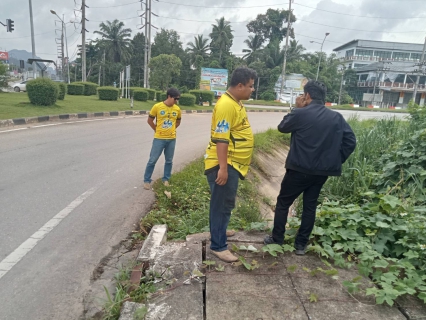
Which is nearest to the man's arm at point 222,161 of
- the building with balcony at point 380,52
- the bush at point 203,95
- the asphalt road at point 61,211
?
the asphalt road at point 61,211

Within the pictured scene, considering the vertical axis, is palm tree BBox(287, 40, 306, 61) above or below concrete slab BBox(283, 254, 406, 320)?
above

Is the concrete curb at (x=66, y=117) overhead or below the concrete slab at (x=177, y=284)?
overhead

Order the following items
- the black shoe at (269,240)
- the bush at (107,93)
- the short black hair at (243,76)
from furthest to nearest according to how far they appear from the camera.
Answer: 1. the bush at (107,93)
2. the black shoe at (269,240)
3. the short black hair at (243,76)

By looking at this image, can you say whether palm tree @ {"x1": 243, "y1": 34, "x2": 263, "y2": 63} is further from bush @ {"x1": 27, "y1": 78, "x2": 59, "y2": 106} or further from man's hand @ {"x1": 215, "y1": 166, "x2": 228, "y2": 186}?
man's hand @ {"x1": 215, "y1": 166, "x2": 228, "y2": 186}

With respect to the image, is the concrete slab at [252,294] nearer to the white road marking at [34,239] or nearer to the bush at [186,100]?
the white road marking at [34,239]

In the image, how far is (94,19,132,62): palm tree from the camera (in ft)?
184

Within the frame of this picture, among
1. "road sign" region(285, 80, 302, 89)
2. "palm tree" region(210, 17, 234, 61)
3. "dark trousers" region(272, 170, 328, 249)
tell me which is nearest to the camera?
"dark trousers" region(272, 170, 328, 249)

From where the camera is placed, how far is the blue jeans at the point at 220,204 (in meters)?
2.98

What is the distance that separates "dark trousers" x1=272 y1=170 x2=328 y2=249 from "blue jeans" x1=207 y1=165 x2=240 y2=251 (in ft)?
1.69

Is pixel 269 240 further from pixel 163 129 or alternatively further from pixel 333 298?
pixel 163 129

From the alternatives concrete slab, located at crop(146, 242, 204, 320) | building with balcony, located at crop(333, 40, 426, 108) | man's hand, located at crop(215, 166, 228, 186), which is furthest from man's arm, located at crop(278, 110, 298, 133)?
Result: building with balcony, located at crop(333, 40, 426, 108)

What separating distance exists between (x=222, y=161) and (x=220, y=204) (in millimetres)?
457

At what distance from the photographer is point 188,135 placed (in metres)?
11.6

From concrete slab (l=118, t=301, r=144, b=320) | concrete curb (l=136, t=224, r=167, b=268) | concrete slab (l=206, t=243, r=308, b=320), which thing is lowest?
concrete slab (l=118, t=301, r=144, b=320)
